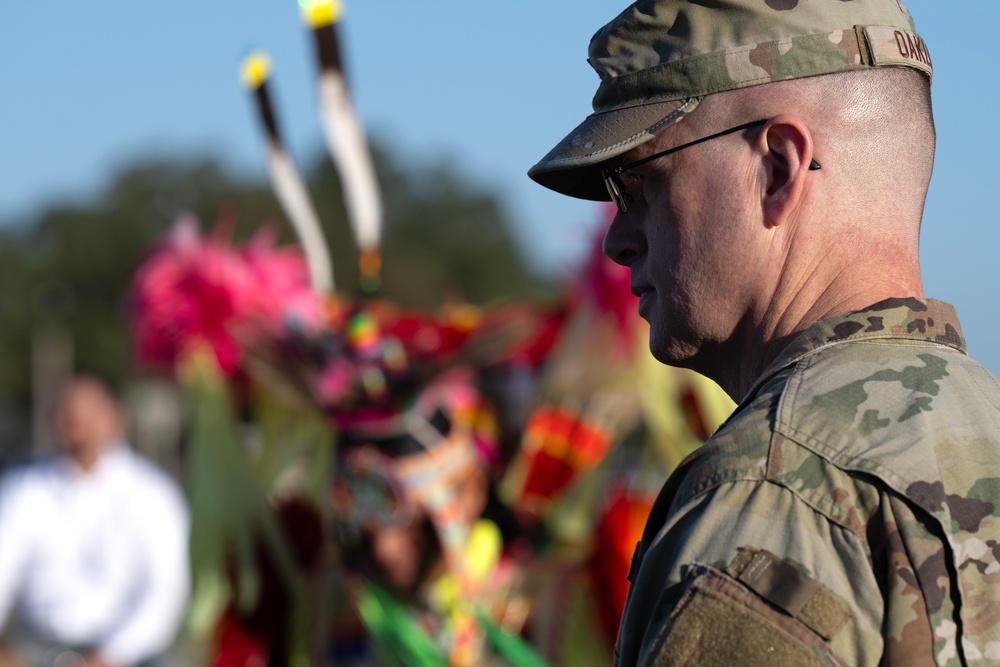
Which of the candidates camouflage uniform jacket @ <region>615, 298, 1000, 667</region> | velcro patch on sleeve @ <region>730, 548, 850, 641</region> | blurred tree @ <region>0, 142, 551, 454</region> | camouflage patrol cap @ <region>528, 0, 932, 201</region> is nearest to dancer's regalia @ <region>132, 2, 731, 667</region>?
camouflage patrol cap @ <region>528, 0, 932, 201</region>

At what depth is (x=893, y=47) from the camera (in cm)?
152

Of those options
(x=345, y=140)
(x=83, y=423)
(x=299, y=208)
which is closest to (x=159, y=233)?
(x=83, y=423)

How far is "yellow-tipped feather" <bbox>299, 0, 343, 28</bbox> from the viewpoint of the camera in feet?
17.4

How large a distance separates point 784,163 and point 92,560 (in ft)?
17.3

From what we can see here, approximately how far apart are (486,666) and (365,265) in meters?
1.62

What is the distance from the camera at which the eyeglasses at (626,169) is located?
1.47 metres

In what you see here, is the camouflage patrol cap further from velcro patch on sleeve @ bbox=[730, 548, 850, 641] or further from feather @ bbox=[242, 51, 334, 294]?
feather @ bbox=[242, 51, 334, 294]

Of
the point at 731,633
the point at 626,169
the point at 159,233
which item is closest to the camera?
the point at 731,633

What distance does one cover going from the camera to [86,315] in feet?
151

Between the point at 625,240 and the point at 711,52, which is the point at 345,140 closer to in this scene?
the point at 625,240

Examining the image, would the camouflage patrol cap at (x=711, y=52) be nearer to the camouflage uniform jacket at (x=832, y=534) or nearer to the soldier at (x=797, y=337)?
the soldier at (x=797, y=337)

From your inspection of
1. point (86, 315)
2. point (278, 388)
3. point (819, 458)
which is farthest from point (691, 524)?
point (86, 315)

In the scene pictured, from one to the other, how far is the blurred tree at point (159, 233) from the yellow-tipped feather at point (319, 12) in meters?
30.4

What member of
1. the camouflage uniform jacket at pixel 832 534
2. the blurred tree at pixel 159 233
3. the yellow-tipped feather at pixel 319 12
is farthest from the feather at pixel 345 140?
the blurred tree at pixel 159 233
